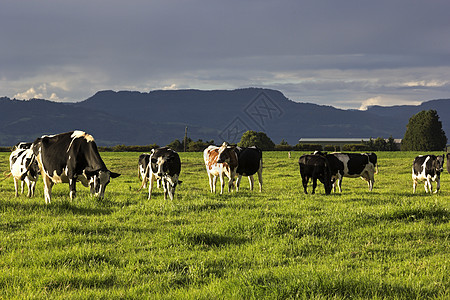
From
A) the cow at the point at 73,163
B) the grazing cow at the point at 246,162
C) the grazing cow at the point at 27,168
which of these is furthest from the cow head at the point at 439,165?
the grazing cow at the point at 27,168

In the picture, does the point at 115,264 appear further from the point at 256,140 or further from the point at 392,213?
the point at 256,140

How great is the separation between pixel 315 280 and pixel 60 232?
5.92 m

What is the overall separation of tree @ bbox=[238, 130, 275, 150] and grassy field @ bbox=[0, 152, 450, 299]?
88021 mm

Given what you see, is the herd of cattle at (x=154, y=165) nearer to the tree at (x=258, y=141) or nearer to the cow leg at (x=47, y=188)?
the cow leg at (x=47, y=188)

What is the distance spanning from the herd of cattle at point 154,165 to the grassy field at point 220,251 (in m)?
1.61

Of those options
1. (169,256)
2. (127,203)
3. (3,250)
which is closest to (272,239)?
(169,256)

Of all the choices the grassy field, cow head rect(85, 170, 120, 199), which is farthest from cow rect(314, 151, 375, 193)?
cow head rect(85, 170, 120, 199)

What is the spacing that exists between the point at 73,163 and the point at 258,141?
3581 inches

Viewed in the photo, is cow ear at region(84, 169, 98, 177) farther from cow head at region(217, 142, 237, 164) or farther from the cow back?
the cow back

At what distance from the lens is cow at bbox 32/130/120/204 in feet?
45.1

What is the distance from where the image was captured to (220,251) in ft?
26.5

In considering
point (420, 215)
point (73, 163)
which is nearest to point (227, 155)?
point (73, 163)

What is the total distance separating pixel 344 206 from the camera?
43.9ft

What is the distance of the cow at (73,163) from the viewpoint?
13.8 metres
